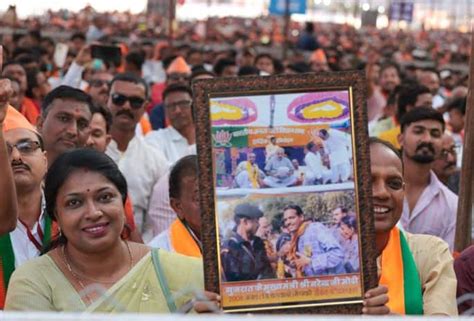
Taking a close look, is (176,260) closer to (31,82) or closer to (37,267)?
(37,267)

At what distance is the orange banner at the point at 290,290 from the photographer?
2.82m

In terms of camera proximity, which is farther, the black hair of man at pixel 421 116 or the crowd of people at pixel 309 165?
the black hair of man at pixel 421 116

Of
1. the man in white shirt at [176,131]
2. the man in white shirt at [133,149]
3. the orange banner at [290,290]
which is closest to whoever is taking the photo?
the orange banner at [290,290]

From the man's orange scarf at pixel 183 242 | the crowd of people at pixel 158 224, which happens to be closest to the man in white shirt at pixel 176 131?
the crowd of people at pixel 158 224

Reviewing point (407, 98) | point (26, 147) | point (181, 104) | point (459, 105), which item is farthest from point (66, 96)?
point (459, 105)

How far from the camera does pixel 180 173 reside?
4.87 metres

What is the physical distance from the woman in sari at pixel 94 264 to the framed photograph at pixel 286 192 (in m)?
0.26

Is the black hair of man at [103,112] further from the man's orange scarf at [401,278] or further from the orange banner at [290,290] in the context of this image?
the orange banner at [290,290]

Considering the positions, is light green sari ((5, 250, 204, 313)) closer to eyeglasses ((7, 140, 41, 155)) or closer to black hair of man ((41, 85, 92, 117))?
eyeglasses ((7, 140, 41, 155))

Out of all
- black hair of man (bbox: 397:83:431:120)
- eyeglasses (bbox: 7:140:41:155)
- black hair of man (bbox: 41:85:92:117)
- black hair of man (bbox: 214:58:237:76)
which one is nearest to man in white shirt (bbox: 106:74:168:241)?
black hair of man (bbox: 41:85:92:117)

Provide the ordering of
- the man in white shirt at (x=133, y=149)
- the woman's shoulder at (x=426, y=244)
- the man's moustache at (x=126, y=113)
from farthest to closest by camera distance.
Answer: the man's moustache at (x=126, y=113), the man in white shirt at (x=133, y=149), the woman's shoulder at (x=426, y=244)

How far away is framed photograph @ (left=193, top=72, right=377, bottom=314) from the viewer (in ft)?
9.30

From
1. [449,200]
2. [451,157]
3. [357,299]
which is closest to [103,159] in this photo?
[357,299]

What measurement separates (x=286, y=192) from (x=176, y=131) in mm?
4648
